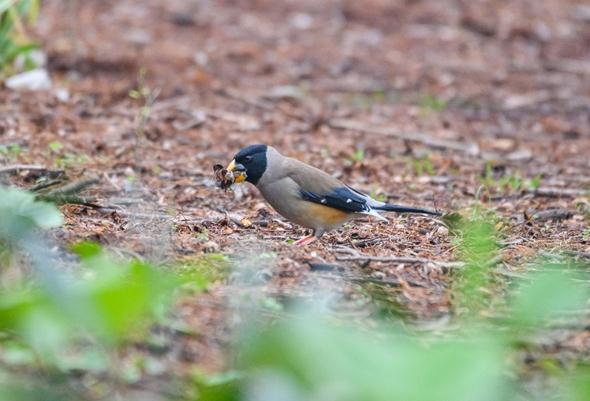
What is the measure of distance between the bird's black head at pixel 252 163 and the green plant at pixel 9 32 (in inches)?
120

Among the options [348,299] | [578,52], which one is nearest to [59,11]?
[578,52]

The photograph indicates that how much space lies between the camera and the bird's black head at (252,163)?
6090 millimetres

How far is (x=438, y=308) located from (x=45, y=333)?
1901 millimetres

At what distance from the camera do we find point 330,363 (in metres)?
2.90

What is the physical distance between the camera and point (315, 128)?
9102mm

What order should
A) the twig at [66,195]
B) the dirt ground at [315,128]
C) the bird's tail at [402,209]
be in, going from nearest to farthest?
the twig at [66,195] < the dirt ground at [315,128] < the bird's tail at [402,209]

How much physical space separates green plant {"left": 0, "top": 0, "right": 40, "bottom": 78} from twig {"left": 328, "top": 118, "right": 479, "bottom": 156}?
2.64m

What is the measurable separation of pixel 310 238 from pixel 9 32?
482 cm

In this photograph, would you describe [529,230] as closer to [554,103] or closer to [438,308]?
[438,308]

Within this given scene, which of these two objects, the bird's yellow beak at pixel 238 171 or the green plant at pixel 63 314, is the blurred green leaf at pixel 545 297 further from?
the bird's yellow beak at pixel 238 171

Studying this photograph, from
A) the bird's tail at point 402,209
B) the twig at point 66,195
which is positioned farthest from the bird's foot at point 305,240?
the twig at point 66,195

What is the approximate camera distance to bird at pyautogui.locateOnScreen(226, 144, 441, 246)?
591 centimetres

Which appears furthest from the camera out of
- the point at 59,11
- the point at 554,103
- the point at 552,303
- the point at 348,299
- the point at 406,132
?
the point at 59,11

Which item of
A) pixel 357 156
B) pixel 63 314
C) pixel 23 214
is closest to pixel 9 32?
pixel 357 156
